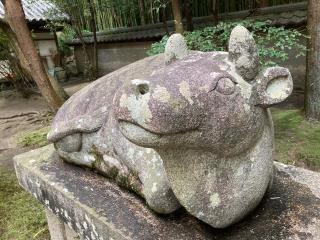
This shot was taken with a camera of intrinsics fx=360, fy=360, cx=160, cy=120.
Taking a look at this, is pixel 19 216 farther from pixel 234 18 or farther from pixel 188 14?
pixel 234 18

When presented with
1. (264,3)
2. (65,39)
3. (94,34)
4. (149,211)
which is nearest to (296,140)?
(264,3)

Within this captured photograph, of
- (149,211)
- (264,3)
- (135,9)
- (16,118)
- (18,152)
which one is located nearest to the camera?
(149,211)

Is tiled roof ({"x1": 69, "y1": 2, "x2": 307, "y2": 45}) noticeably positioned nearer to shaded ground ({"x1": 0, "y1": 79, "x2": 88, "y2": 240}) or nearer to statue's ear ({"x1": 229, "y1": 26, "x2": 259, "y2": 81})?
shaded ground ({"x1": 0, "y1": 79, "x2": 88, "y2": 240})

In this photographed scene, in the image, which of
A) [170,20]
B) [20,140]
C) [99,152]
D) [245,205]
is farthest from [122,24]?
[245,205]

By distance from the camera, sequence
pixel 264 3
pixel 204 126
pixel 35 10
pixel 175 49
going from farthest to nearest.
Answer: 1. pixel 35 10
2. pixel 264 3
3. pixel 175 49
4. pixel 204 126

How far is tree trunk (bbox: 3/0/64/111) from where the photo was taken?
4.02m

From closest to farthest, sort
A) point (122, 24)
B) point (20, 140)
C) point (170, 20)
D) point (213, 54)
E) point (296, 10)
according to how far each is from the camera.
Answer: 1. point (213, 54)
2. point (296, 10)
3. point (20, 140)
4. point (170, 20)
5. point (122, 24)

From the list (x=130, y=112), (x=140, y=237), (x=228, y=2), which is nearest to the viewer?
(x=130, y=112)

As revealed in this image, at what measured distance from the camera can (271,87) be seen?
1.04 m

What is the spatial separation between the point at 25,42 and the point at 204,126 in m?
3.68

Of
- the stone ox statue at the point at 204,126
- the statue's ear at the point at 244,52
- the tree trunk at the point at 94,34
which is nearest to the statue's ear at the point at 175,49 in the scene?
the stone ox statue at the point at 204,126

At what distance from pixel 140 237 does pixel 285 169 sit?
0.76m

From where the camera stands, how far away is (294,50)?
476 centimetres

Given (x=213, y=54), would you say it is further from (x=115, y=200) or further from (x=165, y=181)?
(x=115, y=200)
